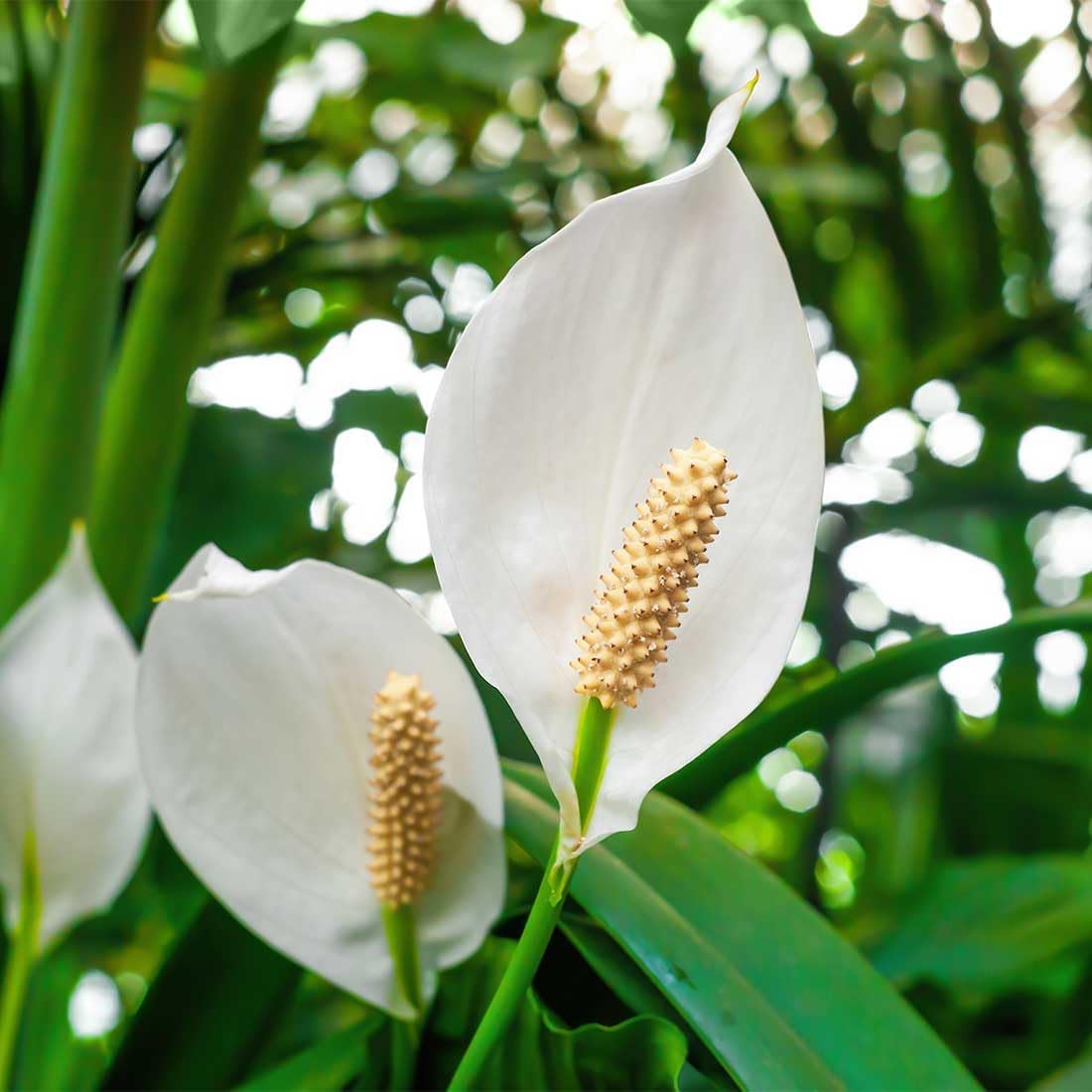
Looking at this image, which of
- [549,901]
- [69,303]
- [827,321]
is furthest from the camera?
[827,321]

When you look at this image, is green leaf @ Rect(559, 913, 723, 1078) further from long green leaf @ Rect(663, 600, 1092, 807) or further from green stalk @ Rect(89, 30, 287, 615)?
green stalk @ Rect(89, 30, 287, 615)

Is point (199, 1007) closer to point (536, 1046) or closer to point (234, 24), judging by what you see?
point (536, 1046)

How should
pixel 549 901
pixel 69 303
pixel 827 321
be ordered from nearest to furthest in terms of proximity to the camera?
pixel 549 901 < pixel 69 303 < pixel 827 321

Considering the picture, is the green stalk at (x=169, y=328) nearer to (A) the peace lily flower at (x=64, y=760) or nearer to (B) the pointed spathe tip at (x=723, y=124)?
(A) the peace lily flower at (x=64, y=760)

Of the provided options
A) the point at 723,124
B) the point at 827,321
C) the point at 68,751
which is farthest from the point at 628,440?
the point at 827,321

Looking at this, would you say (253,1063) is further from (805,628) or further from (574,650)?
(805,628)

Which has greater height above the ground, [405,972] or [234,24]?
[234,24]
